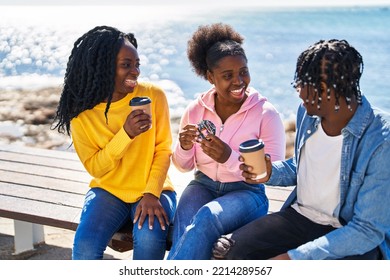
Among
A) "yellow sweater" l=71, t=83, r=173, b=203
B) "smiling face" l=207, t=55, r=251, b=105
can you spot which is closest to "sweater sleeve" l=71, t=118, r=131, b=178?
"yellow sweater" l=71, t=83, r=173, b=203

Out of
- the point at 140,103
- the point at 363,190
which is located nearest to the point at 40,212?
the point at 140,103

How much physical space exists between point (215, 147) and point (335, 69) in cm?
61

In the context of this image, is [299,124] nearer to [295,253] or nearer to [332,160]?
[332,160]

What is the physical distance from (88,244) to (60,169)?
101 centimetres

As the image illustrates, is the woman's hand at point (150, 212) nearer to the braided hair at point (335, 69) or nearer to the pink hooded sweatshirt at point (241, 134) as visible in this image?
the pink hooded sweatshirt at point (241, 134)

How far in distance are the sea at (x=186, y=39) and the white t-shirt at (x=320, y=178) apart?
1165 millimetres

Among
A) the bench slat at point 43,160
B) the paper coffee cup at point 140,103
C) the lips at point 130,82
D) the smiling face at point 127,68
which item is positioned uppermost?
the smiling face at point 127,68

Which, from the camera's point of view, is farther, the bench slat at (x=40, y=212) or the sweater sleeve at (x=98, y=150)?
the bench slat at (x=40, y=212)

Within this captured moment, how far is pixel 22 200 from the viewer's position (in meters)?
3.22

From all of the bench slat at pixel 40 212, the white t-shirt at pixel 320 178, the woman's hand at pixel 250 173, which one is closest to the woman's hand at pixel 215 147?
the woman's hand at pixel 250 173

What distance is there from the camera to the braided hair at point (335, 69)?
2.21 meters

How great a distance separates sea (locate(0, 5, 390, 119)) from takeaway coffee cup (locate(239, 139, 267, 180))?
121 cm

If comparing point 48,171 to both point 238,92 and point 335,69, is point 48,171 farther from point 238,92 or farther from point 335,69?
point 335,69

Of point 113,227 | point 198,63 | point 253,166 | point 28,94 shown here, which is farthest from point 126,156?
point 28,94
